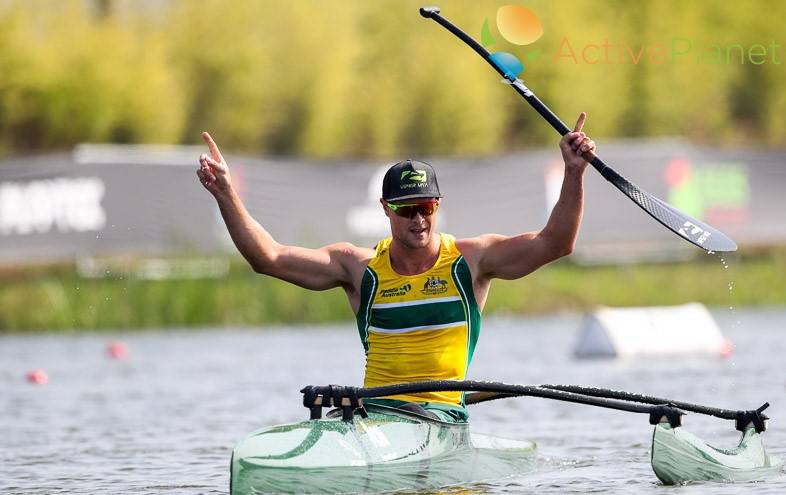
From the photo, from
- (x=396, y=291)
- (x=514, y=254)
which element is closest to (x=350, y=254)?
(x=396, y=291)

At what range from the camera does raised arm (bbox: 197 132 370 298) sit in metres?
10.2

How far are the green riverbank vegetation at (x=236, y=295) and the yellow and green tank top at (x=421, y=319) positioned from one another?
543 inches

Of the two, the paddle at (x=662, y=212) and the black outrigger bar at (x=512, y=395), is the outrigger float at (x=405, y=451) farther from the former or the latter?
the paddle at (x=662, y=212)

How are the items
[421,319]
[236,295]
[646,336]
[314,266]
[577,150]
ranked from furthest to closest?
[236,295] → [646,336] → [314,266] → [421,319] → [577,150]

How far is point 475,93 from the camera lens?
39969 millimetres

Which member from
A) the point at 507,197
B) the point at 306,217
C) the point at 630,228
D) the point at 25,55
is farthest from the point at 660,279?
the point at 25,55

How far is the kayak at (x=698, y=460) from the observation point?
11.0 m

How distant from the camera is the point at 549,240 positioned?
10359 millimetres

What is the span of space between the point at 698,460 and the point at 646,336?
34.2 ft

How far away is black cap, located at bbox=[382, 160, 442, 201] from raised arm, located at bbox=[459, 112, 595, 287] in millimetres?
495

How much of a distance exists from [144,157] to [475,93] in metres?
15.5

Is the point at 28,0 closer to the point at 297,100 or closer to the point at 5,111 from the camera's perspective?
the point at 5,111

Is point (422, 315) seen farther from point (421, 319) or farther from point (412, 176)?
point (412, 176)

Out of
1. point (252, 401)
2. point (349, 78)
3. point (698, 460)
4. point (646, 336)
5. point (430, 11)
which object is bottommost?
point (698, 460)
